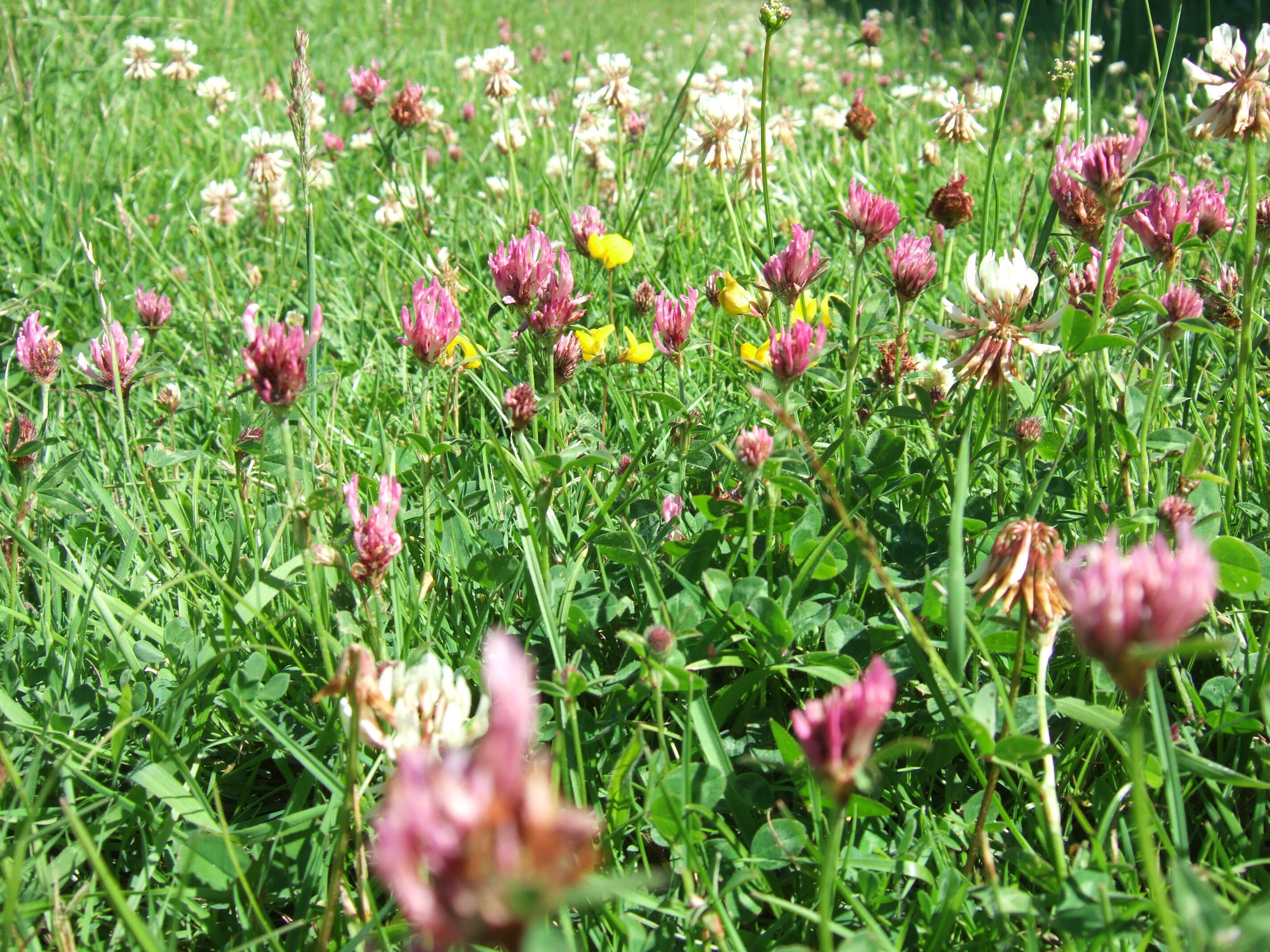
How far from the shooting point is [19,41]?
4.53m

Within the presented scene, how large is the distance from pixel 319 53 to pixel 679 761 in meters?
6.05

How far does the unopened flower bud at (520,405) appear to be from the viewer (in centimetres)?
158

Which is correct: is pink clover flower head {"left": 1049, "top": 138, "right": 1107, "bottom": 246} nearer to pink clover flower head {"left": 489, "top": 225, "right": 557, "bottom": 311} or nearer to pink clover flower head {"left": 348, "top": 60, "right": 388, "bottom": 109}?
pink clover flower head {"left": 489, "top": 225, "right": 557, "bottom": 311}

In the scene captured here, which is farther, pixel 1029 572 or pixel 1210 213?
pixel 1210 213

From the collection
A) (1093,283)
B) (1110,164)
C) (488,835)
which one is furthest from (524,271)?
(488,835)

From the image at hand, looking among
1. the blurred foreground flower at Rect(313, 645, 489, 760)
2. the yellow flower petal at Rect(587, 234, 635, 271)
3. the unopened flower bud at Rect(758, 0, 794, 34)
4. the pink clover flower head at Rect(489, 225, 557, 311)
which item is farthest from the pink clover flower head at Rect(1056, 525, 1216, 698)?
the yellow flower petal at Rect(587, 234, 635, 271)

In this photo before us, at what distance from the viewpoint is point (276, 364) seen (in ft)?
3.74

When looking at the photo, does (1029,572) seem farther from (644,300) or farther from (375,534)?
(644,300)

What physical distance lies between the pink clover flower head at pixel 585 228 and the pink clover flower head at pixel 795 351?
2.66ft

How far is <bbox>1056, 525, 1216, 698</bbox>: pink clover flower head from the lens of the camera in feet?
2.21

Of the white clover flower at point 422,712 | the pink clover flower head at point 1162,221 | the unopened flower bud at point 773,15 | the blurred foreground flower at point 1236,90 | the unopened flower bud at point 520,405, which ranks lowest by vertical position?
the white clover flower at point 422,712

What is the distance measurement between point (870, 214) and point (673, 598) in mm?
754

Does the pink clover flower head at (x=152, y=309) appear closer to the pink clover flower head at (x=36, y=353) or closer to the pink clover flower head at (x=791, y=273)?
the pink clover flower head at (x=36, y=353)

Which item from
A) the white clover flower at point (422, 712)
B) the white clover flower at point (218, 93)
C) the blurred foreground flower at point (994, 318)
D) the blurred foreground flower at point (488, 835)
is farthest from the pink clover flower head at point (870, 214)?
the white clover flower at point (218, 93)
